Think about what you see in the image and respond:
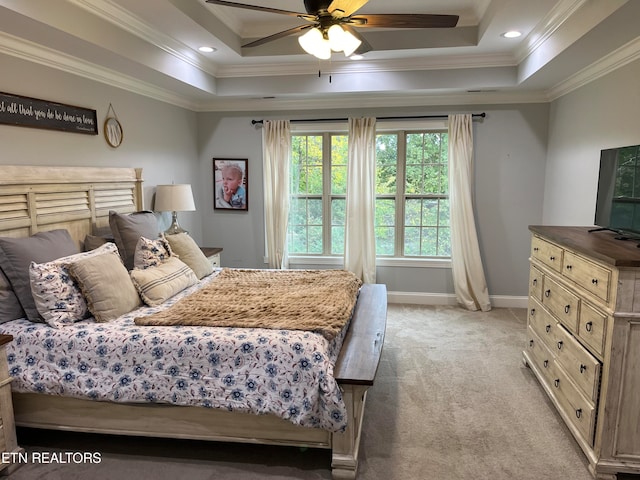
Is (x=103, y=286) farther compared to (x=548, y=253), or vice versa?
(x=548, y=253)

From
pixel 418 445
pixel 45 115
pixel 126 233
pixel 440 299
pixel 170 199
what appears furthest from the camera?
pixel 440 299

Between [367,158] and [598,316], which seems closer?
[598,316]

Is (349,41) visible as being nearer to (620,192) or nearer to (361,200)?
(620,192)

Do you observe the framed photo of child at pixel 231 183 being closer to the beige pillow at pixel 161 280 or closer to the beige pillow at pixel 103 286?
the beige pillow at pixel 161 280

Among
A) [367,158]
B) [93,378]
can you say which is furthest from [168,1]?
[367,158]

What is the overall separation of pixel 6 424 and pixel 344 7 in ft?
8.85

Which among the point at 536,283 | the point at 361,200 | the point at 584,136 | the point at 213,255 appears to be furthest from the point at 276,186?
the point at 584,136

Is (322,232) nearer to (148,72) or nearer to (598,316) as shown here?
(148,72)

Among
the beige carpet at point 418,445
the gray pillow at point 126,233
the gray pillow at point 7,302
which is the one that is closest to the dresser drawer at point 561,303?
the beige carpet at point 418,445

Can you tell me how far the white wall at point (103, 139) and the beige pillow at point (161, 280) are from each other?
1.01m

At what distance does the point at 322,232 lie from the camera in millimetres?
5227

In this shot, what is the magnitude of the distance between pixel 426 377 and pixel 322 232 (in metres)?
2.38

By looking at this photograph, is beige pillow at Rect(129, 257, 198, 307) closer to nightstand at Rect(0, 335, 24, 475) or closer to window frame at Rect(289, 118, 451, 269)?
nightstand at Rect(0, 335, 24, 475)

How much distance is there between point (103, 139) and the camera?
11.6 feet
